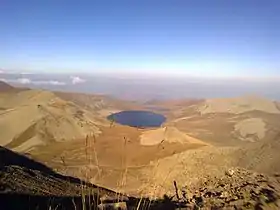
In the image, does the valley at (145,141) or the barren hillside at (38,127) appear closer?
the valley at (145,141)

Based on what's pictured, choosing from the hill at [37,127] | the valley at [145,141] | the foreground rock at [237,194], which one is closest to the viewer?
the foreground rock at [237,194]

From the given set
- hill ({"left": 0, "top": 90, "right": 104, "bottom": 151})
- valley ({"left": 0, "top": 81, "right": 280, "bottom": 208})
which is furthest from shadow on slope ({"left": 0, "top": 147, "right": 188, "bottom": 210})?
hill ({"left": 0, "top": 90, "right": 104, "bottom": 151})

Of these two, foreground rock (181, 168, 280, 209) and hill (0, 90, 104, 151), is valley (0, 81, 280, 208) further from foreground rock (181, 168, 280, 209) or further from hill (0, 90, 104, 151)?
foreground rock (181, 168, 280, 209)

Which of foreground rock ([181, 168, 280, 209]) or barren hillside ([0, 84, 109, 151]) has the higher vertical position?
foreground rock ([181, 168, 280, 209])

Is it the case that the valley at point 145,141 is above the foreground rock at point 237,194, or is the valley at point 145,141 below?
below

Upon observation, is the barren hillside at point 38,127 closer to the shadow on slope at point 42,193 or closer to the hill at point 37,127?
the hill at point 37,127

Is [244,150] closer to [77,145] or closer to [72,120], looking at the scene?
[77,145]

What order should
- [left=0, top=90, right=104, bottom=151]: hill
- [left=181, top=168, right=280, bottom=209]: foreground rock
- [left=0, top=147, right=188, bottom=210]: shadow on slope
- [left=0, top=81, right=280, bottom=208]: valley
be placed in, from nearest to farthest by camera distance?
[left=181, top=168, right=280, bottom=209]: foreground rock → [left=0, top=147, right=188, bottom=210]: shadow on slope → [left=0, top=81, right=280, bottom=208]: valley → [left=0, top=90, right=104, bottom=151]: hill

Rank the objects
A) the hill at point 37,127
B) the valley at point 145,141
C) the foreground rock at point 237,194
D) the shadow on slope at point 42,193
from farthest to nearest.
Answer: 1. the hill at point 37,127
2. the valley at point 145,141
3. the shadow on slope at point 42,193
4. the foreground rock at point 237,194

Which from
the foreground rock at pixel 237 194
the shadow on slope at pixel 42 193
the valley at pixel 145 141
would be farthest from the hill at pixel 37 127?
the foreground rock at pixel 237 194

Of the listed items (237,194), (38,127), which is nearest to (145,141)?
(38,127)

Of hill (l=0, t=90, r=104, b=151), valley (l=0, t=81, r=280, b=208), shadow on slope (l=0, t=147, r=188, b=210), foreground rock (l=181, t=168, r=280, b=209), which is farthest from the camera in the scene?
hill (l=0, t=90, r=104, b=151)
